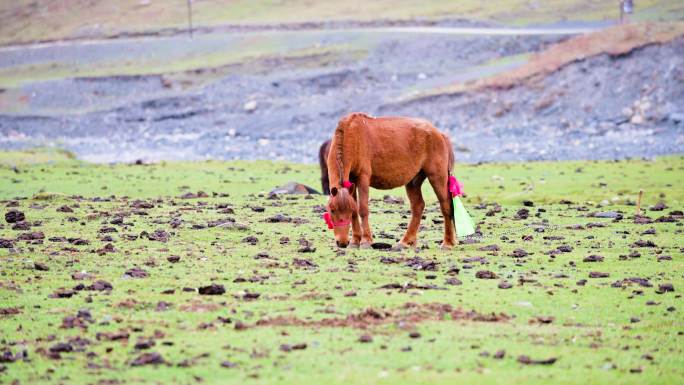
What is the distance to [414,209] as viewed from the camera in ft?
59.9

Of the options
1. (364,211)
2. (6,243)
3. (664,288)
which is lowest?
(664,288)

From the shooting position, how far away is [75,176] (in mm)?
33562

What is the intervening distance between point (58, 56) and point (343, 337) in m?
74.1

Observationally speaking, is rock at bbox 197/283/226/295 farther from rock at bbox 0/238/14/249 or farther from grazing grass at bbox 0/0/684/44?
grazing grass at bbox 0/0/684/44

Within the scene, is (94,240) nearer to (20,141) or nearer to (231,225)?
(231,225)

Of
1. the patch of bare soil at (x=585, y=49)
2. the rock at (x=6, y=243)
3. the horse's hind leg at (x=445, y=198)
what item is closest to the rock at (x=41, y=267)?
the rock at (x=6, y=243)

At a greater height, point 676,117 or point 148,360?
point 148,360

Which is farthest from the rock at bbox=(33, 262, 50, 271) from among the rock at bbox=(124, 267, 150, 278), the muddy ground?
the muddy ground

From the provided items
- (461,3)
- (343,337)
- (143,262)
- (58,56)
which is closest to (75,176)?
(143,262)

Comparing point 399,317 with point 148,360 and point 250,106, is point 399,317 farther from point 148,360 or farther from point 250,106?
point 250,106

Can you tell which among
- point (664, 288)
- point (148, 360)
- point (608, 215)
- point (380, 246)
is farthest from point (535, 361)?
point (608, 215)

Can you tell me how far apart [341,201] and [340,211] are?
16 cm

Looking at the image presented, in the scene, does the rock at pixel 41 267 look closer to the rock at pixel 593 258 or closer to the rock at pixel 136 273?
the rock at pixel 136 273

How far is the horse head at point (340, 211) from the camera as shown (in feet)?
54.2
